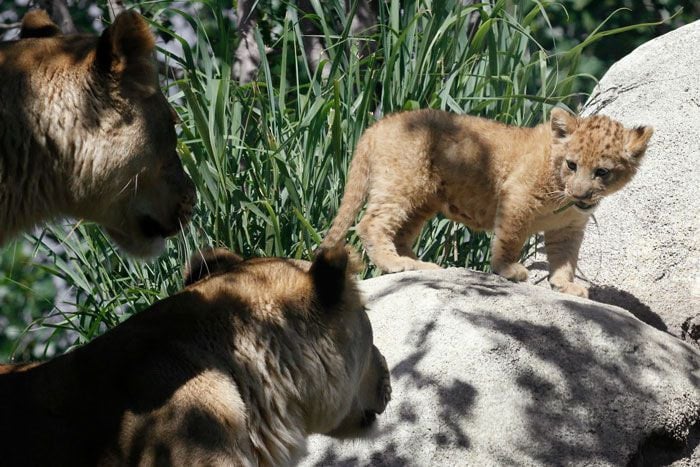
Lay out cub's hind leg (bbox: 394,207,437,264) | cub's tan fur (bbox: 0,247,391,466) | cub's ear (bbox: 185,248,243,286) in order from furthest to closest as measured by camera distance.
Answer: cub's hind leg (bbox: 394,207,437,264), cub's ear (bbox: 185,248,243,286), cub's tan fur (bbox: 0,247,391,466)

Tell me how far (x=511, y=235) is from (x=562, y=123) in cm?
80

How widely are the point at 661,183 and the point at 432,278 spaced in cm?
257

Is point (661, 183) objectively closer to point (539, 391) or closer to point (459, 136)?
point (459, 136)

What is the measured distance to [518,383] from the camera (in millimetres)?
5070

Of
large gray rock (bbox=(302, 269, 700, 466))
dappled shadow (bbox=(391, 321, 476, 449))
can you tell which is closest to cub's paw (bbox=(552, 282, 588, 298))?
large gray rock (bbox=(302, 269, 700, 466))

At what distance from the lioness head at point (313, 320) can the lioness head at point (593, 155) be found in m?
3.23

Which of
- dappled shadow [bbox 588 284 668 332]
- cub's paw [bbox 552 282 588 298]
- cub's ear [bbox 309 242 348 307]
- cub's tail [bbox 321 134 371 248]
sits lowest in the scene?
dappled shadow [bbox 588 284 668 332]

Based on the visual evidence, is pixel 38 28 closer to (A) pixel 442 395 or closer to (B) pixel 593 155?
(A) pixel 442 395

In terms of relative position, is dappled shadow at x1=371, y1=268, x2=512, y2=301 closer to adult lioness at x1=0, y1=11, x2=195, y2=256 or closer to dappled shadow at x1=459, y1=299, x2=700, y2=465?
dappled shadow at x1=459, y1=299, x2=700, y2=465

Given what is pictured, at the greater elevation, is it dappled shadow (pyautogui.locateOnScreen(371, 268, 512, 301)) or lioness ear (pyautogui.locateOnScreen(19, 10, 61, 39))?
lioness ear (pyautogui.locateOnScreen(19, 10, 61, 39))

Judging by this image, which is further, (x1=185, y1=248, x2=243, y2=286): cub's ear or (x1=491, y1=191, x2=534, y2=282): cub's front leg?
(x1=491, y1=191, x2=534, y2=282): cub's front leg

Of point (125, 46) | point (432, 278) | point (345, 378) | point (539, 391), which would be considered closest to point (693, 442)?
point (539, 391)

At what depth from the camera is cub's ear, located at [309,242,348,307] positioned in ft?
12.0

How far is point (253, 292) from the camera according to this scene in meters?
3.74
